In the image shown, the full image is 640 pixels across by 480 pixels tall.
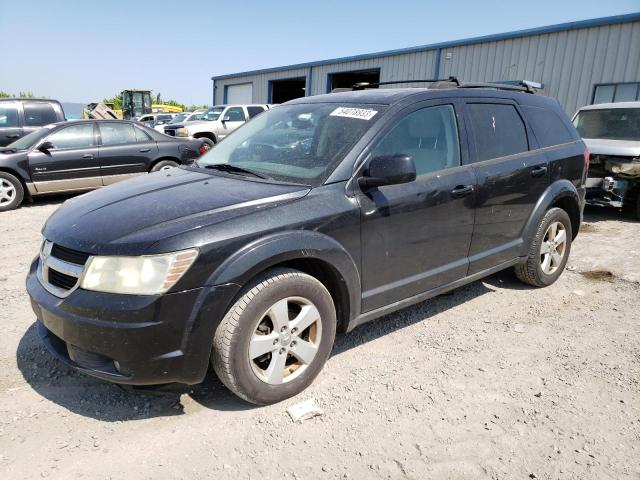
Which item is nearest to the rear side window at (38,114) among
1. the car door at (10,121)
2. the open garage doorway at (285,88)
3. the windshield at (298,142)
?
the car door at (10,121)

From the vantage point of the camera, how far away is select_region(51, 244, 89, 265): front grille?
238 cm

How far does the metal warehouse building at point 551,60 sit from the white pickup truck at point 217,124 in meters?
6.53

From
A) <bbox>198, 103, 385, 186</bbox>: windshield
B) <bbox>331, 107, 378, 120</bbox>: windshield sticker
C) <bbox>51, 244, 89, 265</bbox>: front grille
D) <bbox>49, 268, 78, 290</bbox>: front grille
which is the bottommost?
<bbox>49, 268, 78, 290</bbox>: front grille

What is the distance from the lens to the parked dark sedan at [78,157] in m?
7.93

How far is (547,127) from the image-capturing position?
4.35 meters

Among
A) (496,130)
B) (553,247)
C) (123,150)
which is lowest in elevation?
(553,247)

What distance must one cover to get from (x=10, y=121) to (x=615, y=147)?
38.0 ft

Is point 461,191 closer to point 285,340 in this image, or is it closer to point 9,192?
point 285,340

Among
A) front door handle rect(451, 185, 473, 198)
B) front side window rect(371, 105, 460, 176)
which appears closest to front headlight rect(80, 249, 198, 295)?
front side window rect(371, 105, 460, 176)

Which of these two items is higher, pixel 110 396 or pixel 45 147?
pixel 45 147

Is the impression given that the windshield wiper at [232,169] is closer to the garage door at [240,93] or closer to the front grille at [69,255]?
the front grille at [69,255]

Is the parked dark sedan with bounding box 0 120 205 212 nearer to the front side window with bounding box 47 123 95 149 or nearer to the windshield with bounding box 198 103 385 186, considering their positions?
the front side window with bounding box 47 123 95 149

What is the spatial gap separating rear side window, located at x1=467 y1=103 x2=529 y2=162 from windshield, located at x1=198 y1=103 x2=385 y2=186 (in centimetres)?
94

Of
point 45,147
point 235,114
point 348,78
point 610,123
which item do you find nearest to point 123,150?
point 45,147
